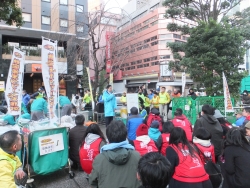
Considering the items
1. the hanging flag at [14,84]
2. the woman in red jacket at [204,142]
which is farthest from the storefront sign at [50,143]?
the woman in red jacket at [204,142]

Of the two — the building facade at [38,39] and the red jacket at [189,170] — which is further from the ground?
the building facade at [38,39]

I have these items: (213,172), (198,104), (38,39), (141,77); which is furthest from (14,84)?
(141,77)

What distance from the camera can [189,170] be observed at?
2436 mm

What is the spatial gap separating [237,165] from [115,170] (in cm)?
148

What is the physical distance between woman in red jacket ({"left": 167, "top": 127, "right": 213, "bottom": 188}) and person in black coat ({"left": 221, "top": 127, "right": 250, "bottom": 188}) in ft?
1.09

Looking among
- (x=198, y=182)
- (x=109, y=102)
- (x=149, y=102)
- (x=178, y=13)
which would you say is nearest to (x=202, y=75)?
(x=149, y=102)

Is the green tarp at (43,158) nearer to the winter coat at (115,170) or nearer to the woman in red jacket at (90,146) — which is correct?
the woman in red jacket at (90,146)

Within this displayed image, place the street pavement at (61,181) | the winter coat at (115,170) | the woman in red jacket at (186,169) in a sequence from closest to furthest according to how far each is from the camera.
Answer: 1. the winter coat at (115,170)
2. the woman in red jacket at (186,169)
3. the street pavement at (61,181)

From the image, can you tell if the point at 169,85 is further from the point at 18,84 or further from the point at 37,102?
the point at 18,84

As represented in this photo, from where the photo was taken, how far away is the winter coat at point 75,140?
14.9 ft

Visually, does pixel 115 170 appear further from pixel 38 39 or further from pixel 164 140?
pixel 38 39

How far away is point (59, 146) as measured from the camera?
167 inches

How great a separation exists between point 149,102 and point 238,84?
13.5 ft

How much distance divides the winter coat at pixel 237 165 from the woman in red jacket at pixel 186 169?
0.33 metres
